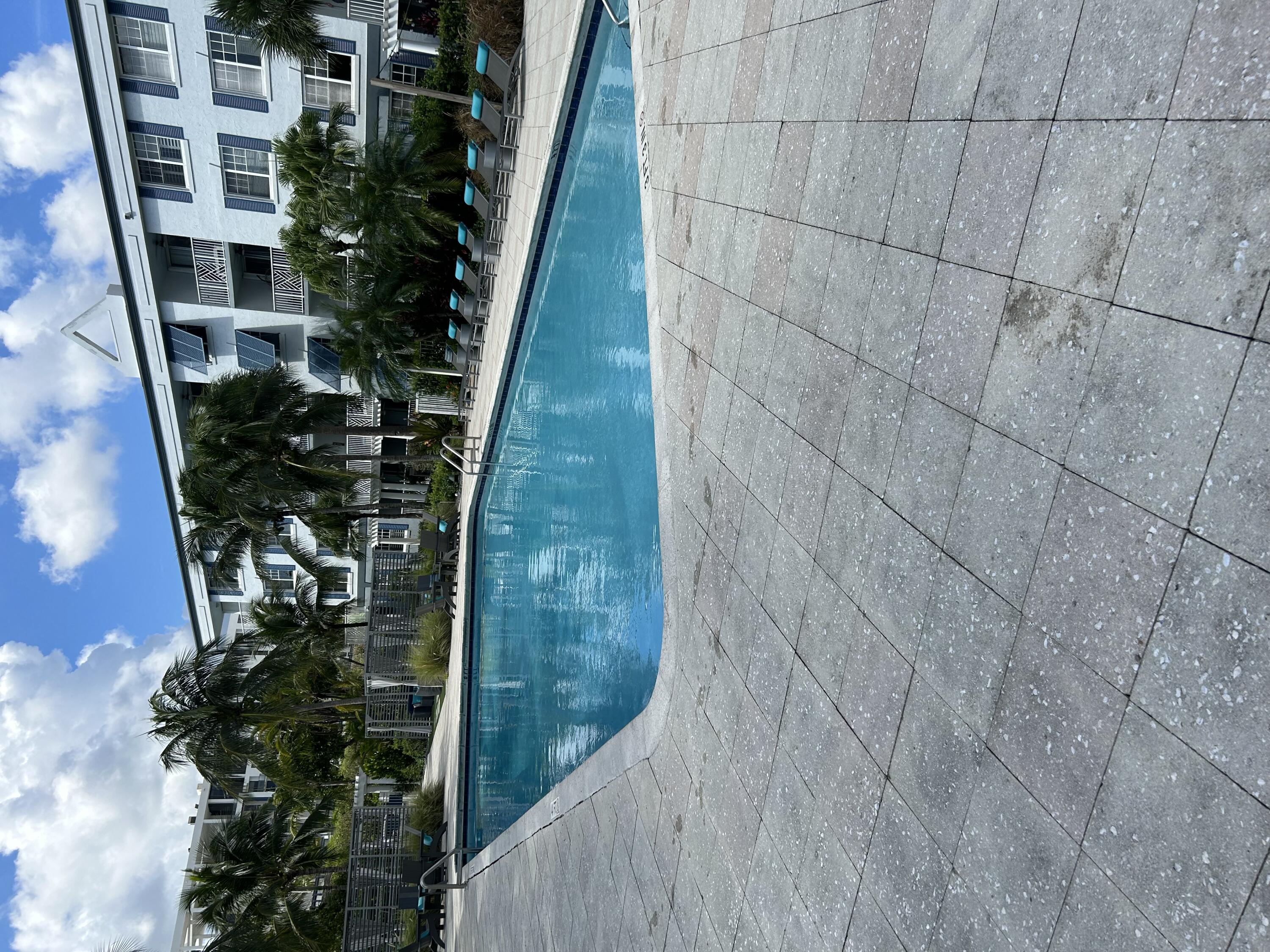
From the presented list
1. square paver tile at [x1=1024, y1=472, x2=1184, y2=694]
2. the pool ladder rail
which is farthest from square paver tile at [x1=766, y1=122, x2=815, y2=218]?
the pool ladder rail

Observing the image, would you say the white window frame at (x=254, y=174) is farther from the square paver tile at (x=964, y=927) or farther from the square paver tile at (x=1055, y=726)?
the square paver tile at (x=964, y=927)

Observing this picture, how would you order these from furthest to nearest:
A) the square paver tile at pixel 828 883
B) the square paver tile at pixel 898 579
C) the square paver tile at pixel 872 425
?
the square paver tile at pixel 828 883
the square paver tile at pixel 872 425
the square paver tile at pixel 898 579

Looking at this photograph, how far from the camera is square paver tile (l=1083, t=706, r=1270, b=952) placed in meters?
2.85

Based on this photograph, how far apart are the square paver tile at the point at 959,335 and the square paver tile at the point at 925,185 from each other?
0.88 feet

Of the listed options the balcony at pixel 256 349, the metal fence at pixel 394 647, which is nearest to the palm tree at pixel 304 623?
the metal fence at pixel 394 647

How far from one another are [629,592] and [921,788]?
8.00m

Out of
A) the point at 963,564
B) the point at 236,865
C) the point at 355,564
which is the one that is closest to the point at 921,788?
the point at 963,564

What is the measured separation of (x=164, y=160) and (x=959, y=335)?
35027mm

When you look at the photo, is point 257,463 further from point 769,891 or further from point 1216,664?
point 1216,664

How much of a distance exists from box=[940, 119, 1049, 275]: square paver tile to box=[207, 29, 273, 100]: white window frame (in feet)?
105

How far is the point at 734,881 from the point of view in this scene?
20.3 ft

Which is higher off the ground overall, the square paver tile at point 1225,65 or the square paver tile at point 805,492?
the square paver tile at point 1225,65

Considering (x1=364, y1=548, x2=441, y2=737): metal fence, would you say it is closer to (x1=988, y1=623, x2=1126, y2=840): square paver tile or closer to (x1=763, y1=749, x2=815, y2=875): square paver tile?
(x1=763, y1=749, x2=815, y2=875): square paver tile

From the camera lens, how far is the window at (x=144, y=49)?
29109 millimetres
